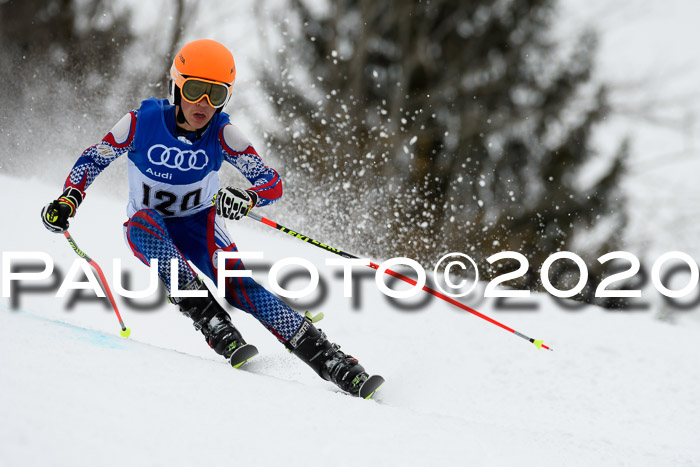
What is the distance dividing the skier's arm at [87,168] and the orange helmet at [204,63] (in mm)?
334

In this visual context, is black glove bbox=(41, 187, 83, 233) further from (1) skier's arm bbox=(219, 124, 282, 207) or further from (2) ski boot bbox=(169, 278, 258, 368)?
(1) skier's arm bbox=(219, 124, 282, 207)

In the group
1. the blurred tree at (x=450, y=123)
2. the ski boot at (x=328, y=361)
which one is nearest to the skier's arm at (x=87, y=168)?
the ski boot at (x=328, y=361)

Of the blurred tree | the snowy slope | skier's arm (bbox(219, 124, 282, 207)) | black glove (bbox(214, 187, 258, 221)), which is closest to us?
the snowy slope

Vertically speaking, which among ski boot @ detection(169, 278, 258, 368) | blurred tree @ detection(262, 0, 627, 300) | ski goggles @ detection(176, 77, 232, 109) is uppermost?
blurred tree @ detection(262, 0, 627, 300)

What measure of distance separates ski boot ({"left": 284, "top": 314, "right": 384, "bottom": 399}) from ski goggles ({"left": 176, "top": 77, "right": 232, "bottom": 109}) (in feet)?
3.73

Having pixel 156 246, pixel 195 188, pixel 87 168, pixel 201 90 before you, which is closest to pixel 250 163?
pixel 195 188

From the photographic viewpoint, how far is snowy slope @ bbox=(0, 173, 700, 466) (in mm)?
1554

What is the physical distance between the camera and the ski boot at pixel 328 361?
118 inches

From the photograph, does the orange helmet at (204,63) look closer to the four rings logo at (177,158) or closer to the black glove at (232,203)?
the four rings logo at (177,158)

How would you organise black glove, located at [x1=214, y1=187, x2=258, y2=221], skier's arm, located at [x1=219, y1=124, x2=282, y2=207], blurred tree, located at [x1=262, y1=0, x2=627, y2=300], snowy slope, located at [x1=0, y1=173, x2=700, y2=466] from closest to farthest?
snowy slope, located at [x1=0, y1=173, x2=700, y2=466], black glove, located at [x1=214, y1=187, x2=258, y2=221], skier's arm, located at [x1=219, y1=124, x2=282, y2=207], blurred tree, located at [x1=262, y1=0, x2=627, y2=300]

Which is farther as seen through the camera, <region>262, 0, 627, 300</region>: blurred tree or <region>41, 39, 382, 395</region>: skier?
<region>262, 0, 627, 300</region>: blurred tree

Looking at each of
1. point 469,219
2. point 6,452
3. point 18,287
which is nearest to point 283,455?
point 6,452

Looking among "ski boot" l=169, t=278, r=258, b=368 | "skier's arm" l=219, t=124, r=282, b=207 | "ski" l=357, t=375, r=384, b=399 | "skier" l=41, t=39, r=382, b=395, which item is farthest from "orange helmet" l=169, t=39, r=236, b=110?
"ski" l=357, t=375, r=384, b=399

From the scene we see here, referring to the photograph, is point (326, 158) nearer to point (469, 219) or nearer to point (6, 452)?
point (469, 219)
